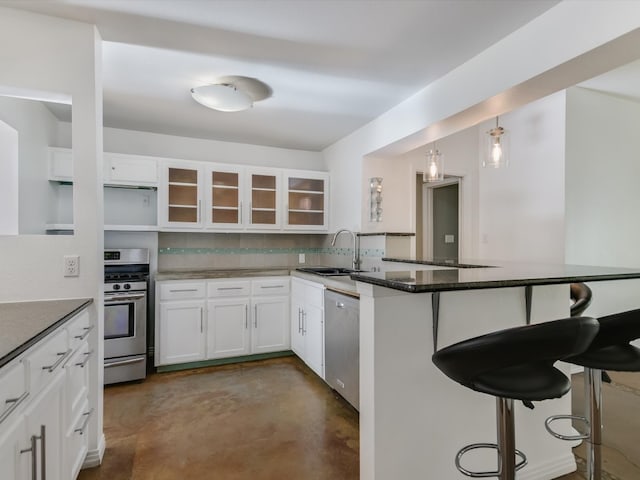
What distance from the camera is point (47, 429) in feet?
4.16

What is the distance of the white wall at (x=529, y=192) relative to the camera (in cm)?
319

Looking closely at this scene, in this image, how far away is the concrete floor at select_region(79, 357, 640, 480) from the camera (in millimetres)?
1823

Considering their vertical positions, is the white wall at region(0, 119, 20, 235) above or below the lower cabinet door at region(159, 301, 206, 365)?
above

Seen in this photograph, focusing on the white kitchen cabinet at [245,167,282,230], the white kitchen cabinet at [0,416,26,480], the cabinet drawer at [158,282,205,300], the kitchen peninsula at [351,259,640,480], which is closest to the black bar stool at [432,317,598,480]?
the kitchen peninsula at [351,259,640,480]

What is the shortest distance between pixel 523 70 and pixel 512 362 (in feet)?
5.33

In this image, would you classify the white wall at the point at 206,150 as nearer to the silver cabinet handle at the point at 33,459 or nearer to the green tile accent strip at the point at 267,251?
the green tile accent strip at the point at 267,251

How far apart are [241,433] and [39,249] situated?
5.21 feet

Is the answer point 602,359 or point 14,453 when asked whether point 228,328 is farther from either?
point 602,359

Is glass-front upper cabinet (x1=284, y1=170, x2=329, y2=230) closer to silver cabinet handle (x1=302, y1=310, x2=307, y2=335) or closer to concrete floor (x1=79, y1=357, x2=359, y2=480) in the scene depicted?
silver cabinet handle (x1=302, y1=310, x2=307, y2=335)

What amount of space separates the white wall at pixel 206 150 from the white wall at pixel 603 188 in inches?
105

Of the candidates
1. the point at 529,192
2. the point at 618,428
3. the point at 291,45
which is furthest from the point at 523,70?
the point at 618,428

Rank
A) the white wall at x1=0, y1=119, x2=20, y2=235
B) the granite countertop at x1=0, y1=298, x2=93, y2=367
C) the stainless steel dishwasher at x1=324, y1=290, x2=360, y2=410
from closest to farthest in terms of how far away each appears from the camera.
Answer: the granite countertop at x1=0, y1=298, x2=93, y2=367, the white wall at x1=0, y1=119, x2=20, y2=235, the stainless steel dishwasher at x1=324, y1=290, x2=360, y2=410

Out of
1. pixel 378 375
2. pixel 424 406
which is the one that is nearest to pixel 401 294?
pixel 378 375

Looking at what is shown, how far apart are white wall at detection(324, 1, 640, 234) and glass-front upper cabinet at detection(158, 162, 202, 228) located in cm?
190
